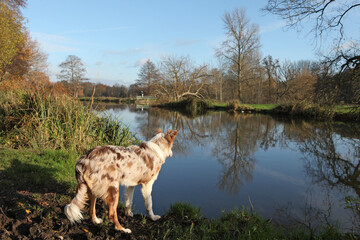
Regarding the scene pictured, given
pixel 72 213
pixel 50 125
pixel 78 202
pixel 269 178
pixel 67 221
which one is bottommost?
pixel 269 178

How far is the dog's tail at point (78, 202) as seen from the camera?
9.75ft

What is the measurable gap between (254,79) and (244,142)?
27.0 meters

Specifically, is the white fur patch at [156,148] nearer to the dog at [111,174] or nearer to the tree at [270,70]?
the dog at [111,174]

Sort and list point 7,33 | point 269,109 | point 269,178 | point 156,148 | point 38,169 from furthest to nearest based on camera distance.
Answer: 1. point 269,109
2. point 7,33
3. point 269,178
4. point 38,169
5. point 156,148

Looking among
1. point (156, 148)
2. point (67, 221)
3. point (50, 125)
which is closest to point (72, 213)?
point (67, 221)

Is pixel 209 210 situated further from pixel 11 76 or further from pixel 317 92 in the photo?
pixel 11 76

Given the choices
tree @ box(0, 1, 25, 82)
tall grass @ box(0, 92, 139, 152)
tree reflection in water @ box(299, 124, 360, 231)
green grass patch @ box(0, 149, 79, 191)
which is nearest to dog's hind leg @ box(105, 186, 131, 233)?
green grass patch @ box(0, 149, 79, 191)

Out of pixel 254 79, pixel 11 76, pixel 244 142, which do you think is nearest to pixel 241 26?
pixel 254 79

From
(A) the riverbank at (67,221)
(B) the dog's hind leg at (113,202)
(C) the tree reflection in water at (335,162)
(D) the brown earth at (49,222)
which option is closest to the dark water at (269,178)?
(C) the tree reflection in water at (335,162)

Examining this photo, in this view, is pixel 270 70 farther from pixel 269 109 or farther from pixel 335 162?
pixel 335 162

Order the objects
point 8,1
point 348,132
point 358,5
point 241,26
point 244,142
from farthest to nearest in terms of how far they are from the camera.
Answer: point 241,26
point 8,1
point 348,132
point 244,142
point 358,5

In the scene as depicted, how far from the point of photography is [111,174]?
3.22 m

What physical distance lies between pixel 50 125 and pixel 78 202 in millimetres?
5710

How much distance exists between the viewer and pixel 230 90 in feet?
137
